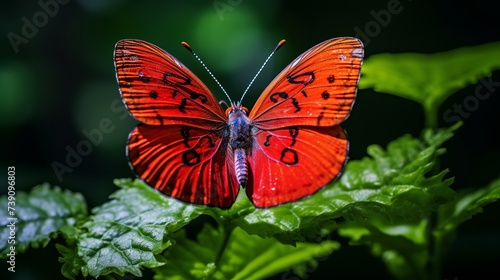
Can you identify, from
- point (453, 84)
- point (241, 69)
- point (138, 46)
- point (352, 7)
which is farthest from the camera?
point (352, 7)

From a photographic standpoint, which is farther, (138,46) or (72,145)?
(72,145)

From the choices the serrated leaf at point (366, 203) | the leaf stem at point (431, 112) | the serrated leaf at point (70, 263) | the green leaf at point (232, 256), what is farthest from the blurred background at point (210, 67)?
the serrated leaf at point (70, 263)

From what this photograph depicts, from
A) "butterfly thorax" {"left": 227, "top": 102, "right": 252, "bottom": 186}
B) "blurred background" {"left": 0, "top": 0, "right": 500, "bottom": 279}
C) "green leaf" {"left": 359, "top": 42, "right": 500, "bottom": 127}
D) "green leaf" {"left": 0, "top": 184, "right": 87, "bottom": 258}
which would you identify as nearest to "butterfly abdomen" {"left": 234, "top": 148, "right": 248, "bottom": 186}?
"butterfly thorax" {"left": 227, "top": 102, "right": 252, "bottom": 186}

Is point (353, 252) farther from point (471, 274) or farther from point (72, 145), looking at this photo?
point (72, 145)

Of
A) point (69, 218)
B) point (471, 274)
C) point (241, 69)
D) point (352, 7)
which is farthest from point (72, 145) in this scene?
point (471, 274)

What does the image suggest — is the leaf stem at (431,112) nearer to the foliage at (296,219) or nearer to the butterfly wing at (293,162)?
the foliage at (296,219)

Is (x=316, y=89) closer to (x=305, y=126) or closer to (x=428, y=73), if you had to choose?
(x=305, y=126)

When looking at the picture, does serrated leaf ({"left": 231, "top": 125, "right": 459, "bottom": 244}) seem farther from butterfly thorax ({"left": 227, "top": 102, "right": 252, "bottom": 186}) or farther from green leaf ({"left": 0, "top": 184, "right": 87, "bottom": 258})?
green leaf ({"left": 0, "top": 184, "right": 87, "bottom": 258})
